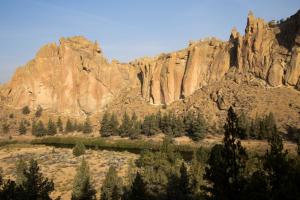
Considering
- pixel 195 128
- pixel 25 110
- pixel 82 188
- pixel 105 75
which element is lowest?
pixel 82 188

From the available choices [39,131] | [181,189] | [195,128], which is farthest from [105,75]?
[181,189]

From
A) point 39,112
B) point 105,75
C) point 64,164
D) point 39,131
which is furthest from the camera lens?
point 105,75

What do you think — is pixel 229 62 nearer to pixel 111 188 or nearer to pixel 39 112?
pixel 39 112

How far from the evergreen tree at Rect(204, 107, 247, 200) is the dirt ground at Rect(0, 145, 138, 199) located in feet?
86.8

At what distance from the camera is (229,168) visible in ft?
69.2

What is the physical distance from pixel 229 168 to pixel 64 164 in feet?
147

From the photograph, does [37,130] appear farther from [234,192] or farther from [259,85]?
[234,192]

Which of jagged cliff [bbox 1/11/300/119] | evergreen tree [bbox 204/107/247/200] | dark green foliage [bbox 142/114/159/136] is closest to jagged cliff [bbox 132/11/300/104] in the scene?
jagged cliff [bbox 1/11/300/119]

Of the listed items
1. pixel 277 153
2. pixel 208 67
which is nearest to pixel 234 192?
pixel 277 153

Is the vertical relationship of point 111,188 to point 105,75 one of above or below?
below

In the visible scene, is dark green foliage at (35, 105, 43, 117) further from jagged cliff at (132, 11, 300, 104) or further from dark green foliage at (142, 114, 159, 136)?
dark green foliage at (142, 114, 159, 136)

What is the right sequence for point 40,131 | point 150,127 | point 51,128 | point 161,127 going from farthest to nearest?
1. point 51,128
2. point 40,131
3. point 161,127
4. point 150,127

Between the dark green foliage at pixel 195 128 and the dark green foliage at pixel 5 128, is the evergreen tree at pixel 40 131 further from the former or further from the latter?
the dark green foliage at pixel 195 128

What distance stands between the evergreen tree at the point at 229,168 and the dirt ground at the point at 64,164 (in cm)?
2646
